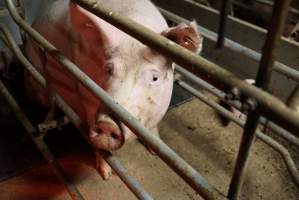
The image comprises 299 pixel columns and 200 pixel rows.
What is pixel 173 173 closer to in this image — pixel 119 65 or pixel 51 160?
pixel 51 160

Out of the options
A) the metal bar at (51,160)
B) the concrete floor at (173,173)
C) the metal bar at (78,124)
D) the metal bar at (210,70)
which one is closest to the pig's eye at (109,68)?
the metal bar at (78,124)

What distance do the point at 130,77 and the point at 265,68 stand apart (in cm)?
94

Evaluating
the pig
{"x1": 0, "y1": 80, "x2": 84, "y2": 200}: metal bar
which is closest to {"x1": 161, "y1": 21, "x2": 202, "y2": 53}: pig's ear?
the pig

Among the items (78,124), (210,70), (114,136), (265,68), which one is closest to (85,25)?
(78,124)

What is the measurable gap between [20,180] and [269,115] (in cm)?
189

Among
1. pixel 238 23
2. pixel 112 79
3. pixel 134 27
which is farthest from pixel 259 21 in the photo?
pixel 134 27

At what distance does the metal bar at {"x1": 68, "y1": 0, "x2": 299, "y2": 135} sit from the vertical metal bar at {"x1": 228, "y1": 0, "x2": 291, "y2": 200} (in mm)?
31

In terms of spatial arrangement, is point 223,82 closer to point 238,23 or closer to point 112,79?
point 112,79

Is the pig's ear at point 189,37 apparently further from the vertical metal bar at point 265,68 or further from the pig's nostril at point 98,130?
the vertical metal bar at point 265,68

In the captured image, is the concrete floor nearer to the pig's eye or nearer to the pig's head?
the pig's head

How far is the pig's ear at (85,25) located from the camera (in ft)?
5.56

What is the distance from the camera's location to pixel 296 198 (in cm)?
213

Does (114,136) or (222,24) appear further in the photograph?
(222,24)

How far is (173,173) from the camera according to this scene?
231cm
